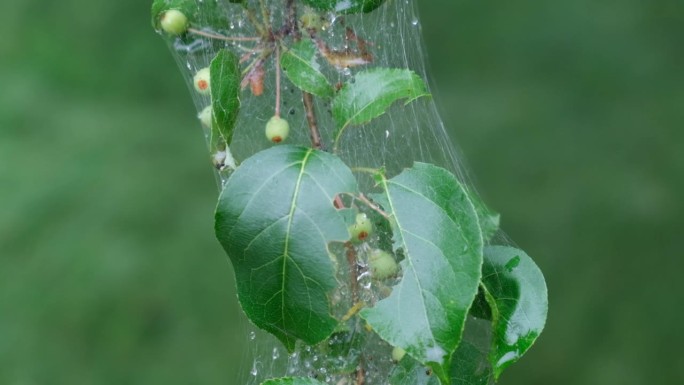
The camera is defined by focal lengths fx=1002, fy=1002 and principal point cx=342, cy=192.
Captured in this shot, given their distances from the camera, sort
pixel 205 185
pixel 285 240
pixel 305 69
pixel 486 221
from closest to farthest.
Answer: pixel 285 240
pixel 305 69
pixel 486 221
pixel 205 185

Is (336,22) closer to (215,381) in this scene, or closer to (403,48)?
(403,48)

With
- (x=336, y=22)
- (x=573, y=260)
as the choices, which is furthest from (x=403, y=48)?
(x=573, y=260)

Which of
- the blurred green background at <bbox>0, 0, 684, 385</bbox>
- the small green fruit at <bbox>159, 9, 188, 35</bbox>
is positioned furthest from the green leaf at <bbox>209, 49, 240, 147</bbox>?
the blurred green background at <bbox>0, 0, 684, 385</bbox>

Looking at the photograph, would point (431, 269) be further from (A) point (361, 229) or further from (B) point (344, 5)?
(B) point (344, 5)

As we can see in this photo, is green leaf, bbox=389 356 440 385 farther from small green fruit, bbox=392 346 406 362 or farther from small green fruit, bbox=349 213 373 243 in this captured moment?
small green fruit, bbox=349 213 373 243

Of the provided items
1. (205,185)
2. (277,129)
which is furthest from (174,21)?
(205,185)
